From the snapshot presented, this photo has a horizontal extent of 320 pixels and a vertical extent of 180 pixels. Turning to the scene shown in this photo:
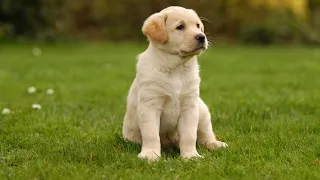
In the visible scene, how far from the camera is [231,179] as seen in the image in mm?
4105

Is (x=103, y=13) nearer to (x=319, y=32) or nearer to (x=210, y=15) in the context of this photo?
(x=210, y=15)

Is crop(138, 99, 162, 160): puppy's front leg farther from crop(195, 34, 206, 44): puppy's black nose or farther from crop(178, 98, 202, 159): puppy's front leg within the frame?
crop(195, 34, 206, 44): puppy's black nose

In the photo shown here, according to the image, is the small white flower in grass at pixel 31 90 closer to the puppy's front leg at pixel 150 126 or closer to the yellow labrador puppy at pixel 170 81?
the yellow labrador puppy at pixel 170 81

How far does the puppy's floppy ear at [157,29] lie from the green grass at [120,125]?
3.32ft

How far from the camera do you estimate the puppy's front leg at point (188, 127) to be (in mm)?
4719

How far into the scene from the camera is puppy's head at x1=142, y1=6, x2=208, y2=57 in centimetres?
463

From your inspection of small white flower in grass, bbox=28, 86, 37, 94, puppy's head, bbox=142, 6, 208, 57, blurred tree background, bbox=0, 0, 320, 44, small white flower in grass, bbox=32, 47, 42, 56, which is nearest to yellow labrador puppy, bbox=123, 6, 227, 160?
puppy's head, bbox=142, 6, 208, 57

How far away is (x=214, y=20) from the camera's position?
83.8 ft

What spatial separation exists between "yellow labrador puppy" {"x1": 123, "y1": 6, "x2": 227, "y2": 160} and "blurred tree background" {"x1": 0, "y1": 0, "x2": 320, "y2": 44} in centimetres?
1758

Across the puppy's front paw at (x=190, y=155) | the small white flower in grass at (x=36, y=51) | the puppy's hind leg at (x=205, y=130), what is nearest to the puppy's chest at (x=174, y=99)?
the puppy's front paw at (x=190, y=155)

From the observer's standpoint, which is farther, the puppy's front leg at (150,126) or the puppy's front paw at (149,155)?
the puppy's front leg at (150,126)

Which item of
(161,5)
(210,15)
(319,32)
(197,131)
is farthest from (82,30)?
(197,131)

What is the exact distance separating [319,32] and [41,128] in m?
21.8

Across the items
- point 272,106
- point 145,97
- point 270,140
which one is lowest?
point 272,106
